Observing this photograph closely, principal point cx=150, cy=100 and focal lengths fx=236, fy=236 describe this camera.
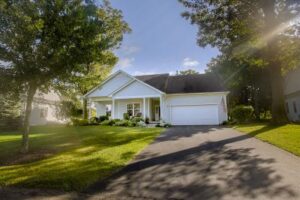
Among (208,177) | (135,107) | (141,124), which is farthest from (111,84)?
(208,177)

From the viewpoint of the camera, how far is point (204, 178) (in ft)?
18.9

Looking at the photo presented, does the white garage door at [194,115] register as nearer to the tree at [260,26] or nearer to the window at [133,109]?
the window at [133,109]

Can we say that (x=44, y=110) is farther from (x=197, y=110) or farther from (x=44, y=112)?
(x=197, y=110)

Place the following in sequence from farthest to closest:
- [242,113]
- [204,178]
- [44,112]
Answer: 1. [44,112]
2. [242,113]
3. [204,178]

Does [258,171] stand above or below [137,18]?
below

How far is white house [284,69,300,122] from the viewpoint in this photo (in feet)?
97.8

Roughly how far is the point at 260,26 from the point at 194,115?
433 inches

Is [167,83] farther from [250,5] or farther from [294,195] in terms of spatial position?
[294,195]

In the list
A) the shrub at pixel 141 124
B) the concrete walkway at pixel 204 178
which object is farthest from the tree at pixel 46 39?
the shrub at pixel 141 124

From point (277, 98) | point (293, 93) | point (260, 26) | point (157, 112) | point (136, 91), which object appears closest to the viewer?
point (260, 26)

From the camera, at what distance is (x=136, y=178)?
5.95 m

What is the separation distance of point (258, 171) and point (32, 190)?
18.1ft

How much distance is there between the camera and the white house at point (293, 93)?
29812 mm

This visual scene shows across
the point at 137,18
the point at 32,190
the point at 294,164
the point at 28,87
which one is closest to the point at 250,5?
the point at 137,18
